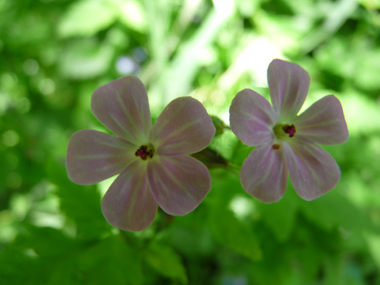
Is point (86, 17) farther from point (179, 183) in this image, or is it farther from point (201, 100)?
point (179, 183)

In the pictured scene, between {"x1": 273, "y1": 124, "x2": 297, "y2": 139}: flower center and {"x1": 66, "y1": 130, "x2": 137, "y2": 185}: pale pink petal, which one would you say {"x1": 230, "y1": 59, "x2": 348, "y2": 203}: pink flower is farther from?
{"x1": 66, "y1": 130, "x2": 137, "y2": 185}: pale pink petal

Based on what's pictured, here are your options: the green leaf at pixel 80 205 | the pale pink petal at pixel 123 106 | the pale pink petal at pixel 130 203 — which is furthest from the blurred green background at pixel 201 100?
the pale pink petal at pixel 123 106

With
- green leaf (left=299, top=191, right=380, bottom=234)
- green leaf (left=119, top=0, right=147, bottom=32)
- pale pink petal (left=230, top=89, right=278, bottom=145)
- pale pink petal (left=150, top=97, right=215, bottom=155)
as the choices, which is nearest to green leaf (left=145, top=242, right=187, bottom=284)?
pale pink petal (left=150, top=97, right=215, bottom=155)

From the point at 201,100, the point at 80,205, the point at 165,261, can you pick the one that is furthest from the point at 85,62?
the point at 165,261

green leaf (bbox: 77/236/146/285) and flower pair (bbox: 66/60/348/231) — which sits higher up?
flower pair (bbox: 66/60/348/231)

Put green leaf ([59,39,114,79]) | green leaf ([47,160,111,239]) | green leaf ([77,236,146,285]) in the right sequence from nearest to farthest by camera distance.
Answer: green leaf ([77,236,146,285]) < green leaf ([47,160,111,239]) < green leaf ([59,39,114,79])

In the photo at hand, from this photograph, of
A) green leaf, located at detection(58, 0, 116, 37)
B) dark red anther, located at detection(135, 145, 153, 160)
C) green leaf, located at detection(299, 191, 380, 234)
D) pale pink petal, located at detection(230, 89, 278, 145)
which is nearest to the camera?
pale pink petal, located at detection(230, 89, 278, 145)

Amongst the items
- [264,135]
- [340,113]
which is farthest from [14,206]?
[340,113]
